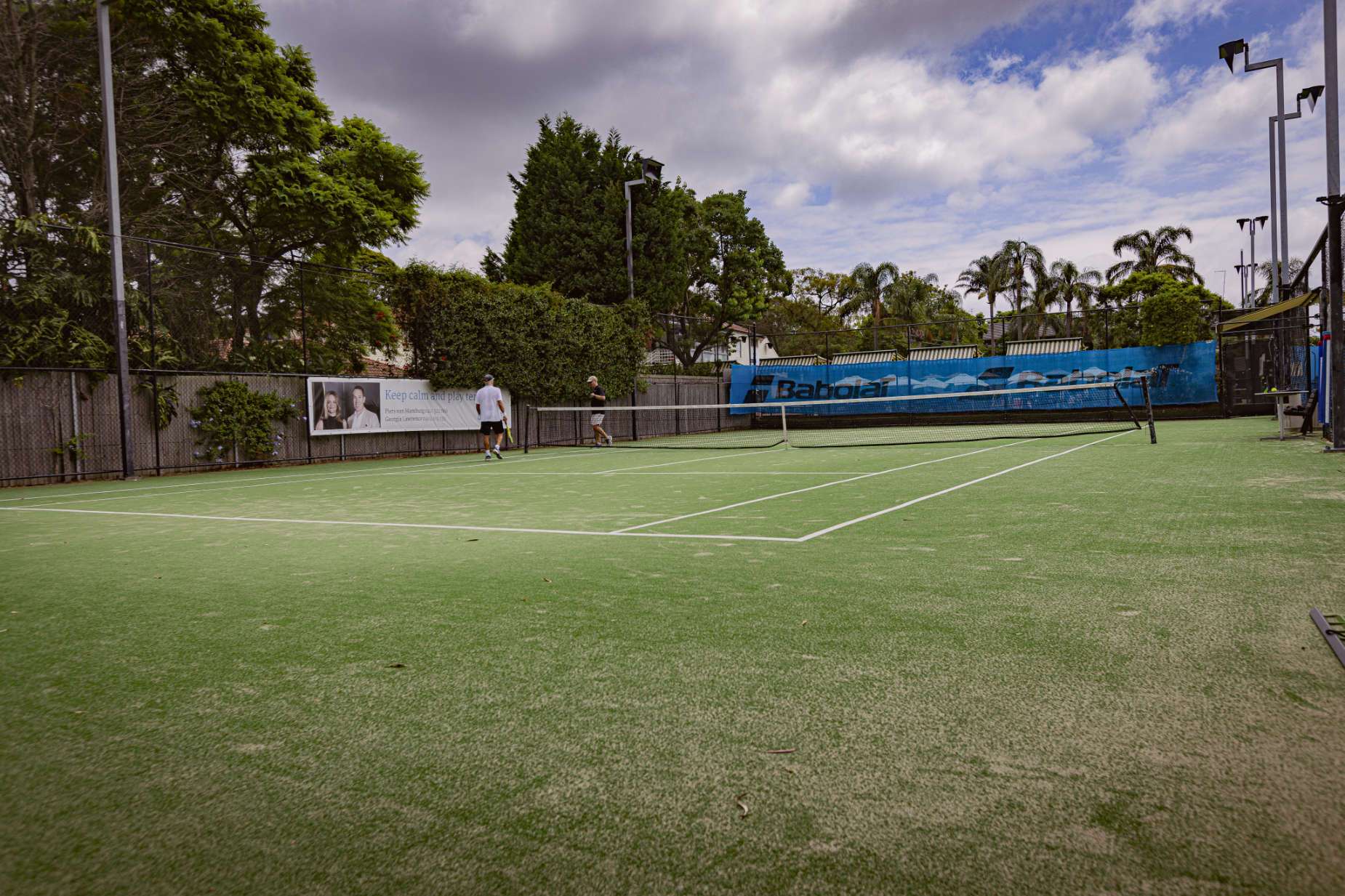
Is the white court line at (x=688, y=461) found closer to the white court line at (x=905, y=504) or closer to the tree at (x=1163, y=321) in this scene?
the white court line at (x=905, y=504)

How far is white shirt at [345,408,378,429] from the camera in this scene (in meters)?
18.8

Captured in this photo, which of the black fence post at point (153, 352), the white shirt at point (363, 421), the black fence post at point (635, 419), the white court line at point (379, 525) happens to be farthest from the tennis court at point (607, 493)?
the black fence post at point (635, 419)

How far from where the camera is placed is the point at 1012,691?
2.60 metres

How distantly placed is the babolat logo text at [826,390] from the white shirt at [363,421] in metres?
17.5

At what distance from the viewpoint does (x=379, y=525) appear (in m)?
7.30

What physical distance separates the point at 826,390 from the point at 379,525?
26.4 metres

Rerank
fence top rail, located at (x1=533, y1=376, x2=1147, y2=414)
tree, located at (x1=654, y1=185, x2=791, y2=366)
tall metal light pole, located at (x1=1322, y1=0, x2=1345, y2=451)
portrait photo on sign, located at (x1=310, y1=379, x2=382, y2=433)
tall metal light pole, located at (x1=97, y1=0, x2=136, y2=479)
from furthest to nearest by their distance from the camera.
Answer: tree, located at (x1=654, y1=185, x2=791, y2=366)
portrait photo on sign, located at (x1=310, y1=379, x2=382, y2=433)
fence top rail, located at (x1=533, y1=376, x2=1147, y2=414)
tall metal light pole, located at (x1=97, y1=0, x2=136, y2=479)
tall metal light pole, located at (x1=1322, y1=0, x2=1345, y2=451)

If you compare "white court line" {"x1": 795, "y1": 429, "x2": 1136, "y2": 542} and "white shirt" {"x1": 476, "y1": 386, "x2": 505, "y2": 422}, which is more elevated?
"white shirt" {"x1": 476, "y1": 386, "x2": 505, "y2": 422}

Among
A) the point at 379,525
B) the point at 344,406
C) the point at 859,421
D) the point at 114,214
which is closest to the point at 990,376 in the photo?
the point at 859,421

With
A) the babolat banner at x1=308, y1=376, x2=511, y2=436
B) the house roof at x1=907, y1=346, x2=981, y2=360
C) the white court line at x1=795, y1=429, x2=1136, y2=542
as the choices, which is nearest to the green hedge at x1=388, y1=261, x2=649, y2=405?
the babolat banner at x1=308, y1=376, x2=511, y2=436

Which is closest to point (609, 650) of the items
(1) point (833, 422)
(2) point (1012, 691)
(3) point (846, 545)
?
(2) point (1012, 691)

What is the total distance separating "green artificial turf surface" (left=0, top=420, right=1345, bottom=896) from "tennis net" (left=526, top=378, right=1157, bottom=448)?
50.2ft

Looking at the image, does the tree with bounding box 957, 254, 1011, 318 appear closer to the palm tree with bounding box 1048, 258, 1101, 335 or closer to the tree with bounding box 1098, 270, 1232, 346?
the palm tree with bounding box 1048, 258, 1101, 335

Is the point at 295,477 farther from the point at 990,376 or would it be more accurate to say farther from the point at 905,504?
the point at 990,376
